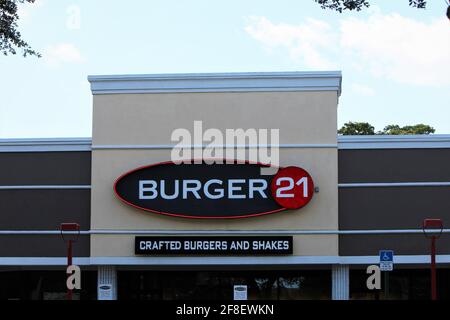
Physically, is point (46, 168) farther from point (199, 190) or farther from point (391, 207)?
point (391, 207)

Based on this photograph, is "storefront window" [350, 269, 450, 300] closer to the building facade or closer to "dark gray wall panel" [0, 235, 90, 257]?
the building facade

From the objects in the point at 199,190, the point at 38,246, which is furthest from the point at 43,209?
the point at 199,190

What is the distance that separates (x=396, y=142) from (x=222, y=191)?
657cm

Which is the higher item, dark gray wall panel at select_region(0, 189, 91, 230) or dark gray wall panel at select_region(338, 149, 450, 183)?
dark gray wall panel at select_region(338, 149, 450, 183)

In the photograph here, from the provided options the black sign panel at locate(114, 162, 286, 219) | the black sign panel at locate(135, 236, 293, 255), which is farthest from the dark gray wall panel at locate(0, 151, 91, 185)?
the black sign panel at locate(135, 236, 293, 255)

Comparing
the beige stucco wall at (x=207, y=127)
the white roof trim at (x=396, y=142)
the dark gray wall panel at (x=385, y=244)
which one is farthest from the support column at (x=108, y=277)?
the white roof trim at (x=396, y=142)

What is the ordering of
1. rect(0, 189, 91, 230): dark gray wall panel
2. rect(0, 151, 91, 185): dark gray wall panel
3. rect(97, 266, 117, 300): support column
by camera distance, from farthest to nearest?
1. rect(0, 151, 91, 185): dark gray wall panel
2. rect(0, 189, 91, 230): dark gray wall panel
3. rect(97, 266, 117, 300): support column

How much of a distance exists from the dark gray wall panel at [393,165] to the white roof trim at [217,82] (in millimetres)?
2691

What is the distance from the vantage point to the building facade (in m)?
26.5

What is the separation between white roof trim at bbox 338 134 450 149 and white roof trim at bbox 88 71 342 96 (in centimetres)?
200

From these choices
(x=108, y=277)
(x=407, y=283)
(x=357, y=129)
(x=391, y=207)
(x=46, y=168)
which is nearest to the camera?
(x=391, y=207)

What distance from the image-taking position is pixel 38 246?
2744cm

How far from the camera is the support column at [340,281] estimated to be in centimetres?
2648
